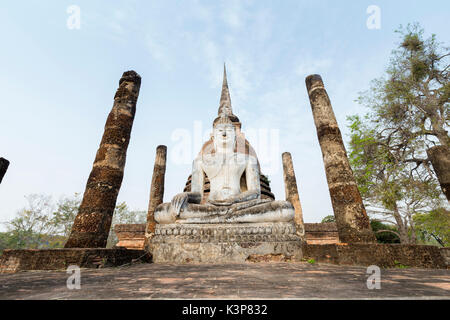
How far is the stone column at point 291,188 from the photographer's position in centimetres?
969

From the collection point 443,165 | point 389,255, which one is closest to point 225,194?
point 389,255

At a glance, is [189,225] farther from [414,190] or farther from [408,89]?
[408,89]

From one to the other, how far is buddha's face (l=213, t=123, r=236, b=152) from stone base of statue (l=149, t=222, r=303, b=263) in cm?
237

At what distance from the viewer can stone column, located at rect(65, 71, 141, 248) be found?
13.9 feet

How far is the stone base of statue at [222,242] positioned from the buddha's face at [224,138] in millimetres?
2374

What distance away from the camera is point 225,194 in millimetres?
5840

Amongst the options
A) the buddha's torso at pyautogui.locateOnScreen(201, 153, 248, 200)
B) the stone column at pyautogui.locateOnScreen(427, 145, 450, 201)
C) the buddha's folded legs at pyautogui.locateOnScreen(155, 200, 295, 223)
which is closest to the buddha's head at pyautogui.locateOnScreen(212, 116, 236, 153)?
the buddha's torso at pyautogui.locateOnScreen(201, 153, 248, 200)

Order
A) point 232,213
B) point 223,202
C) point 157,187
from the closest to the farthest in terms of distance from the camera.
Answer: point 232,213 → point 223,202 → point 157,187

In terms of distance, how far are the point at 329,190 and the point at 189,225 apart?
2.96m

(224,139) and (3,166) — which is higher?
(224,139)

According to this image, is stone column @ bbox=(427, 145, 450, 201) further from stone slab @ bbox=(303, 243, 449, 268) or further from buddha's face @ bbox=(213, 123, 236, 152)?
buddha's face @ bbox=(213, 123, 236, 152)

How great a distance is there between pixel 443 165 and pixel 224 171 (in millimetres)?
5652

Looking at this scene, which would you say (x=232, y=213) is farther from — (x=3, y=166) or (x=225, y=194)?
(x=3, y=166)
